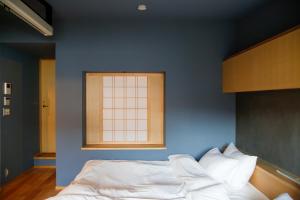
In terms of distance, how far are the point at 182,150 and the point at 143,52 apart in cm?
164

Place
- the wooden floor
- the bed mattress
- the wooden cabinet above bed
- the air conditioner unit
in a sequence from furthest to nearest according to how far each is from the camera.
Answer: the wooden floor, the air conditioner unit, the bed mattress, the wooden cabinet above bed

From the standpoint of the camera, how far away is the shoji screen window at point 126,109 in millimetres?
3773

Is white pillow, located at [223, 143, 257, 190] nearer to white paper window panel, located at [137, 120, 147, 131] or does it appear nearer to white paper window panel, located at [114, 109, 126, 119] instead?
white paper window panel, located at [137, 120, 147, 131]

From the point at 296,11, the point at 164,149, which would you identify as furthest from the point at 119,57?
the point at 296,11

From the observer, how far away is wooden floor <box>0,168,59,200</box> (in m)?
3.34

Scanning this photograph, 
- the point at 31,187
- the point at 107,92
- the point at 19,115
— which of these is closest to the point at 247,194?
the point at 107,92

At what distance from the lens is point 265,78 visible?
228cm

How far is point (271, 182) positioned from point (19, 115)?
162 inches

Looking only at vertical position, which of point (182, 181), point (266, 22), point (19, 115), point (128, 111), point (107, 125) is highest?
point (266, 22)

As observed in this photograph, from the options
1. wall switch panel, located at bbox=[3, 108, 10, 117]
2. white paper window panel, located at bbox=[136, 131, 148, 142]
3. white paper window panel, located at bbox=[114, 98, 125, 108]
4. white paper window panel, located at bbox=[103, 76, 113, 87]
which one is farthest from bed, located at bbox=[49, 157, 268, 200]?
wall switch panel, located at bbox=[3, 108, 10, 117]

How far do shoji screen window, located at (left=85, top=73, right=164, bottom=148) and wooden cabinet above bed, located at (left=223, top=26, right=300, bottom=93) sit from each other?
1.32 meters

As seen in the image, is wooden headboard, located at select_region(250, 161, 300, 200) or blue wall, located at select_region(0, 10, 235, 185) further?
blue wall, located at select_region(0, 10, 235, 185)

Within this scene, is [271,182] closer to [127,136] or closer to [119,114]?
[127,136]

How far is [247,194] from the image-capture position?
2277 mm
